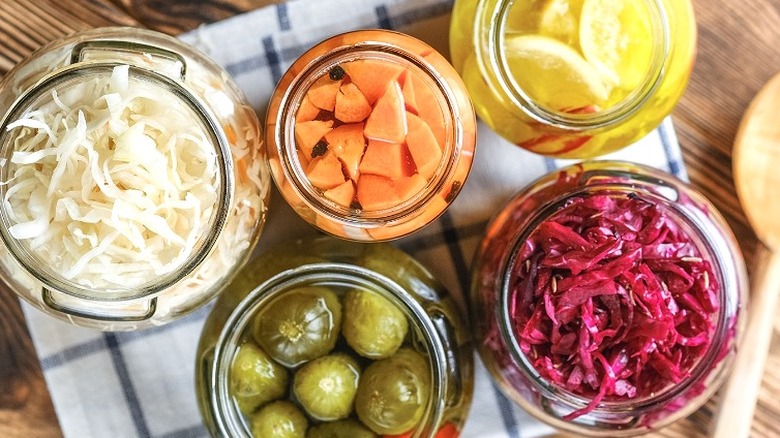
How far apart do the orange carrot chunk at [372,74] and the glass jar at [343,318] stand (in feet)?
0.61

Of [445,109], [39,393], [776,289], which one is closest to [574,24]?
[445,109]

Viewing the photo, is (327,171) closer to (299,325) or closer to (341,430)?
(299,325)

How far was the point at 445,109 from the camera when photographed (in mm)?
821

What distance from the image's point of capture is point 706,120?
108 cm

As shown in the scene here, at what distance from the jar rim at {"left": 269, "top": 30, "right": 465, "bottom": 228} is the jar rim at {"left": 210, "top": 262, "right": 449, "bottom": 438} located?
68 mm

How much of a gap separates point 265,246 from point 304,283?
0.51 feet

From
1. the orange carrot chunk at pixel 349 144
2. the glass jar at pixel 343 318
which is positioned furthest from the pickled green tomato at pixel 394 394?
the orange carrot chunk at pixel 349 144

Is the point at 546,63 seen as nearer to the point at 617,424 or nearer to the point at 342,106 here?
the point at 342,106

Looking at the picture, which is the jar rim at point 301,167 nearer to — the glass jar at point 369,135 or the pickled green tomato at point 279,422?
the glass jar at point 369,135

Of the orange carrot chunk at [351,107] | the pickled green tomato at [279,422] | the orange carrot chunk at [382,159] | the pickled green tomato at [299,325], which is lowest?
the pickled green tomato at [279,422]

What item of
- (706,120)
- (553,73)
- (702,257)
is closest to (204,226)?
(553,73)

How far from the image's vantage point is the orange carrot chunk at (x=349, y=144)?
0.80m

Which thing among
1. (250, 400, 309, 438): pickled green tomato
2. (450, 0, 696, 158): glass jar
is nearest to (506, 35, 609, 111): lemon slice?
(450, 0, 696, 158): glass jar

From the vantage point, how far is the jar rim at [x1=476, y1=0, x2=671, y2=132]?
2.76 feet
